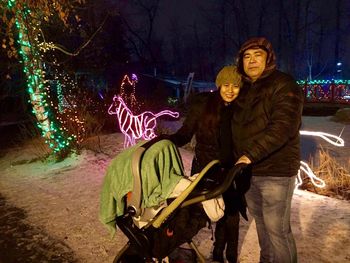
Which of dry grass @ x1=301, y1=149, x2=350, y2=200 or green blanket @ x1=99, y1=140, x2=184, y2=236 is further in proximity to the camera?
dry grass @ x1=301, y1=149, x2=350, y2=200

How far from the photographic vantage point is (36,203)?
5.99 m

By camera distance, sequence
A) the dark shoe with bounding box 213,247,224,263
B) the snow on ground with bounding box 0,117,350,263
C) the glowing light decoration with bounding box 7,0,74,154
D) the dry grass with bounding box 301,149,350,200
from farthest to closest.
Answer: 1. the glowing light decoration with bounding box 7,0,74,154
2. the dry grass with bounding box 301,149,350,200
3. the snow on ground with bounding box 0,117,350,263
4. the dark shoe with bounding box 213,247,224,263

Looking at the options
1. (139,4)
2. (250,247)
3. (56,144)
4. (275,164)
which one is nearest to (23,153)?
(56,144)

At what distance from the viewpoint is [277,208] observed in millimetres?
2783

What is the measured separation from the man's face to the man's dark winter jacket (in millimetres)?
71

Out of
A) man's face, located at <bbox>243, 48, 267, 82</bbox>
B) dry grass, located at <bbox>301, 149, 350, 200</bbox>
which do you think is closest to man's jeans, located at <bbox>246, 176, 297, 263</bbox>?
man's face, located at <bbox>243, 48, 267, 82</bbox>

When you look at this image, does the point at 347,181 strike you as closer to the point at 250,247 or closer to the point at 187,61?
the point at 250,247

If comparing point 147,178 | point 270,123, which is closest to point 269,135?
point 270,123

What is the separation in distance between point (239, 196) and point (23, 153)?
883 cm

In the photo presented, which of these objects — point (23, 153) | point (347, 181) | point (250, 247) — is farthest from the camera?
point (23, 153)

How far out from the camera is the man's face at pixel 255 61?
274cm

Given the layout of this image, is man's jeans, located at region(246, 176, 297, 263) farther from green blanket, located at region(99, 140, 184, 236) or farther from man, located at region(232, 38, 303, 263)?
green blanket, located at region(99, 140, 184, 236)

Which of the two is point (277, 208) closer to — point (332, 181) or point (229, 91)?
point (229, 91)

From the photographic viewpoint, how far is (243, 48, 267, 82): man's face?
2740 millimetres
